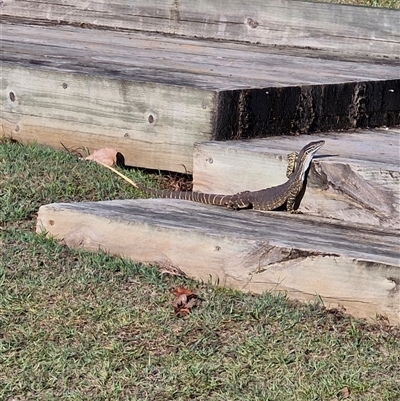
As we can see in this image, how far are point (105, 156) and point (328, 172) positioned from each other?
1441 millimetres

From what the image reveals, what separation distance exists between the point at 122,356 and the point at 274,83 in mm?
2403

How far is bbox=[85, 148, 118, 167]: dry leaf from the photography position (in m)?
5.68

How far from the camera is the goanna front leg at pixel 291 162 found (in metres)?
4.91

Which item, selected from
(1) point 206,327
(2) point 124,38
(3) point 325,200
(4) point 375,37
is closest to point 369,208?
(3) point 325,200

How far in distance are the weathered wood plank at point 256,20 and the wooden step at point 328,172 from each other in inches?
61.8

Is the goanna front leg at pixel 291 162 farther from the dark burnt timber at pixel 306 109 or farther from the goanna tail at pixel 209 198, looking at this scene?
the dark burnt timber at pixel 306 109

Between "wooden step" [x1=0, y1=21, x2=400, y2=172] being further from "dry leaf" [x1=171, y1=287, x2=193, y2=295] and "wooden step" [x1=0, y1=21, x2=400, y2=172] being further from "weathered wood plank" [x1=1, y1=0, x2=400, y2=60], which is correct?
"dry leaf" [x1=171, y1=287, x2=193, y2=295]

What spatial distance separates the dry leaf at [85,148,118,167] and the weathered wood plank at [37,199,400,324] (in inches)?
28.8

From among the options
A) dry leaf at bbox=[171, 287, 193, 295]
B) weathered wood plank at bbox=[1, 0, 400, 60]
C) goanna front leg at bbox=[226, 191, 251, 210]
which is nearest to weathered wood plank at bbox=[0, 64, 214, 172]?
goanna front leg at bbox=[226, 191, 251, 210]

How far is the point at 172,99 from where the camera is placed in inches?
217

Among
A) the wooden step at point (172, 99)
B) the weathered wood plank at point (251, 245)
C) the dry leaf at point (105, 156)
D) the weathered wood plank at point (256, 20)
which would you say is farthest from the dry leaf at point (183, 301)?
the weathered wood plank at point (256, 20)

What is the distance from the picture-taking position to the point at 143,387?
3580 mm

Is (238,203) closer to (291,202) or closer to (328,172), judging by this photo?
(291,202)

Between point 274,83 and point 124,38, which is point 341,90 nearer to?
point 274,83
